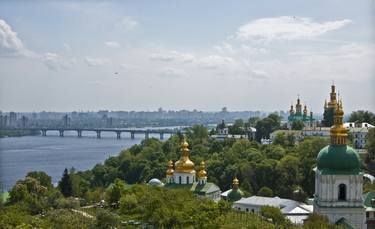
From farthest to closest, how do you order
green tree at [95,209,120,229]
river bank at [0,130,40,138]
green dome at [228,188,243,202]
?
river bank at [0,130,40,138] < green dome at [228,188,243,202] < green tree at [95,209,120,229]

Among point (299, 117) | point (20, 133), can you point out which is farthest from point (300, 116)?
point (20, 133)

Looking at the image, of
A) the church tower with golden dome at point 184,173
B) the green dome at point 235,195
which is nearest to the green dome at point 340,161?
the green dome at point 235,195

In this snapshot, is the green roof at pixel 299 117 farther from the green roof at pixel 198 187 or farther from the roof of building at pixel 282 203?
the roof of building at pixel 282 203

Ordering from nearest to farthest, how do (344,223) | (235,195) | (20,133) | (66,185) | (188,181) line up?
(344,223)
(235,195)
(188,181)
(66,185)
(20,133)

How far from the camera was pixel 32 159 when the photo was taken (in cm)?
3147

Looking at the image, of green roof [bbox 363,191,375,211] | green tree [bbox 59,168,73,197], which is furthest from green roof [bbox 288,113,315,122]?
green roof [bbox 363,191,375,211]

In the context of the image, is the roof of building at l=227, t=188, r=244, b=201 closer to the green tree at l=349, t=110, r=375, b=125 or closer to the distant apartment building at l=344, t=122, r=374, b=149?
the distant apartment building at l=344, t=122, r=374, b=149

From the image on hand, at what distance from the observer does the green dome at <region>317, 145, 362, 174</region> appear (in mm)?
9352

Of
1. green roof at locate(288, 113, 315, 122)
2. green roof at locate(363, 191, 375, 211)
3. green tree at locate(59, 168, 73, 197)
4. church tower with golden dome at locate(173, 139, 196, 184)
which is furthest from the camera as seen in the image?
green roof at locate(288, 113, 315, 122)

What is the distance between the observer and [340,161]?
30.8 feet

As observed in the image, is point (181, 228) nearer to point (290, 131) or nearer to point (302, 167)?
point (302, 167)

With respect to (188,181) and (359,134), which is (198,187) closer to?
(188,181)

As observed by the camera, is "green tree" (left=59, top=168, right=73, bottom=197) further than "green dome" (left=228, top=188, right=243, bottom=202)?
Yes

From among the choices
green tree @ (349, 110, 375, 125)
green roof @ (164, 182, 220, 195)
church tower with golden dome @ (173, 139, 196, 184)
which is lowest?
green roof @ (164, 182, 220, 195)
